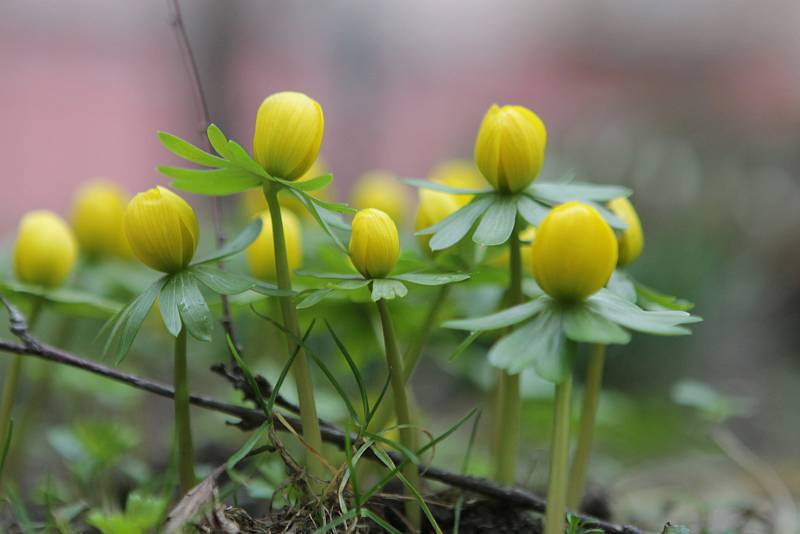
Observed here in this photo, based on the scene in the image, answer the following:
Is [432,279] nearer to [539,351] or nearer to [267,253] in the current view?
[539,351]

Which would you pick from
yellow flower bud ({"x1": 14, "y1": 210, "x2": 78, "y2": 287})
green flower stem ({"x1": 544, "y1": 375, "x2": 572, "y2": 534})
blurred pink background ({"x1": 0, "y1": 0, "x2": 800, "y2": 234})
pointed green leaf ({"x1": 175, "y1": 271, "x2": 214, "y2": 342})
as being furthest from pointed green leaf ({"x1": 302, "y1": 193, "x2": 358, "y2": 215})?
blurred pink background ({"x1": 0, "y1": 0, "x2": 800, "y2": 234})

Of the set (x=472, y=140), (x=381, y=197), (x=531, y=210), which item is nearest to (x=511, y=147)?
(x=531, y=210)

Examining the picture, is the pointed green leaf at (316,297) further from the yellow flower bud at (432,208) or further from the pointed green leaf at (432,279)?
the yellow flower bud at (432,208)

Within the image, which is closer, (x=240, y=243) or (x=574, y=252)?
(x=574, y=252)

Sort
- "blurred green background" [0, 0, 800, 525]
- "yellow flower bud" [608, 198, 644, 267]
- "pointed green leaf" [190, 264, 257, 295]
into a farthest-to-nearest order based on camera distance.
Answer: "blurred green background" [0, 0, 800, 525]
"yellow flower bud" [608, 198, 644, 267]
"pointed green leaf" [190, 264, 257, 295]

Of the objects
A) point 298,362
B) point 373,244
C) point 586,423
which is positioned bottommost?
point 586,423

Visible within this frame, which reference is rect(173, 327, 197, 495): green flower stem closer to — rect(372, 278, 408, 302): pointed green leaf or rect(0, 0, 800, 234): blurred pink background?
rect(372, 278, 408, 302): pointed green leaf

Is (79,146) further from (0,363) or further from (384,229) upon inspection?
(384,229)
